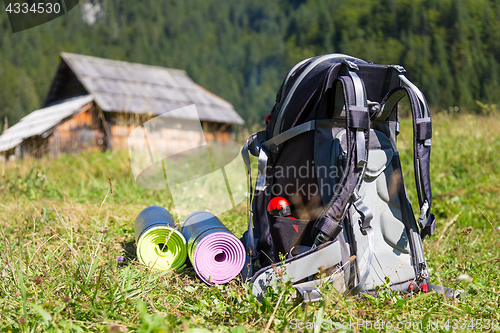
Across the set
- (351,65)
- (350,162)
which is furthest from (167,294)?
(351,65)

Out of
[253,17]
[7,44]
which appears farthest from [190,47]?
[7,44]

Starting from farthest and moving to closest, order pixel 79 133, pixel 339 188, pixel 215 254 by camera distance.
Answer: pixel 79 133 → pixel 215 254 → pixel 339 188

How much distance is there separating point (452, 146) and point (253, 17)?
10071 cm

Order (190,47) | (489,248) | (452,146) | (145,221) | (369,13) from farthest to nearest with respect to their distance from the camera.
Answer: (190,47)
(369,13)
(452,146)
(489,248)
(145,221)

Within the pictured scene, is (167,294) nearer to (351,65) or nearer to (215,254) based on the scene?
(215,254)

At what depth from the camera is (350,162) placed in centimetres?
175

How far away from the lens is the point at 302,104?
6.66ft

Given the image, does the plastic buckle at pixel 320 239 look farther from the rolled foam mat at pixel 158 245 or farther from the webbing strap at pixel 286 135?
the rolled foam mat at pixel 158 245

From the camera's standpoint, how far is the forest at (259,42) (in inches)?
1756

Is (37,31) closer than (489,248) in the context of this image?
No

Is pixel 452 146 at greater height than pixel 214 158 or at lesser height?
lesser

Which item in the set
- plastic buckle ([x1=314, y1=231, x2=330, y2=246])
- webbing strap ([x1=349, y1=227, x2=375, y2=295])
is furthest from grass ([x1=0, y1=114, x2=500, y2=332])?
plastic buckle ([x1=314, y1=231, x2=330, y2=246])

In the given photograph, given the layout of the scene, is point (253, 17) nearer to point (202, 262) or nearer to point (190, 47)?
point (190, 47)

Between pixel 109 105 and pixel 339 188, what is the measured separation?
1257cm
